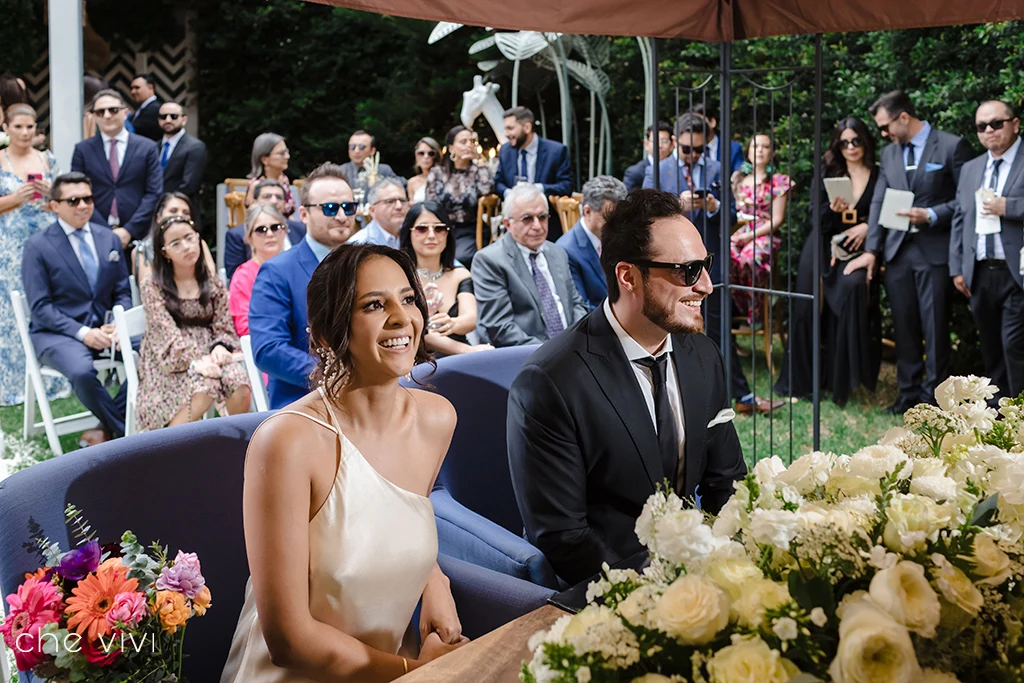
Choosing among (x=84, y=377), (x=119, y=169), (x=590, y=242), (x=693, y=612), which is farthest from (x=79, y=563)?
(x=119, y=169)

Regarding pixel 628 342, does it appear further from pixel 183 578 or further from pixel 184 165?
pixel 184 165

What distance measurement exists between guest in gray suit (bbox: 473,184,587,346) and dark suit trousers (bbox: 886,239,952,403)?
2.65 meters

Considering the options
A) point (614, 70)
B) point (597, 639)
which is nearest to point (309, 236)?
point (597, 639)

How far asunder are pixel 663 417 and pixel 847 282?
4759mm

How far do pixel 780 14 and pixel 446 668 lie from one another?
2.36 meters

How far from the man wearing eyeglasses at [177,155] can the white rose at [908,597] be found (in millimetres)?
7900

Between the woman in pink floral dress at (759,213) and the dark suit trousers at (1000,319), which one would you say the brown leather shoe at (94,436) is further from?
the dark suit trousers at (1000,319)

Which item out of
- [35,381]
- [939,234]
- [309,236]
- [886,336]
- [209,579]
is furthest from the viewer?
[886,336]

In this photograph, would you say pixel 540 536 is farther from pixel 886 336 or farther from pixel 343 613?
pixel 886 336

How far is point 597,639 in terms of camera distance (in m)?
1.09

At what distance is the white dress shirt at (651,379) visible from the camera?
2.60 m

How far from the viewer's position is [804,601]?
3.56 ft

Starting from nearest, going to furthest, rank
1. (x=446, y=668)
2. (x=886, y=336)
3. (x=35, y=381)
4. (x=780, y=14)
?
(x=446, y=668)
(x=780, y=14)
(x=35, y=381)
(x=886, y=336)

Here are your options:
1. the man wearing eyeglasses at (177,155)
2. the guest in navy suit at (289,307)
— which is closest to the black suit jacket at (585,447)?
the guest in navy suit at (289,307)
